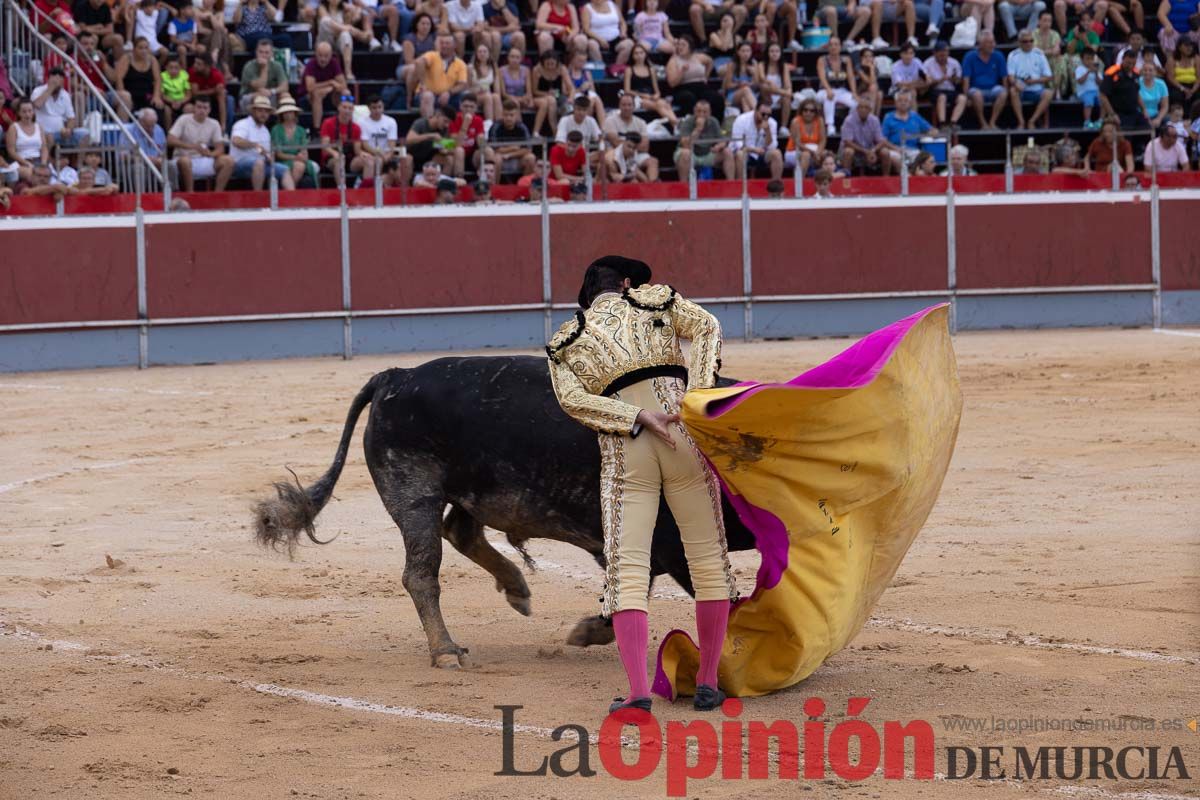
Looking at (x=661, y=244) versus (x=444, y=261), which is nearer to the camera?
(x=444, y=261)

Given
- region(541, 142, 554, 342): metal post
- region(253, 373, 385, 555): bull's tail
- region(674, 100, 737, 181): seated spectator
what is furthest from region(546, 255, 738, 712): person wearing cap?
region(674, 100, 737, 181): seated spectator

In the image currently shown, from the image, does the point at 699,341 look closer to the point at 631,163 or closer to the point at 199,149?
the point at 199,149

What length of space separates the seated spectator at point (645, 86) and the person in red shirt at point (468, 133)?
1.60m

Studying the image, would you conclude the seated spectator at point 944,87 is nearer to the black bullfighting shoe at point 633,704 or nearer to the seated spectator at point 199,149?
the seated spectator at point 199,149

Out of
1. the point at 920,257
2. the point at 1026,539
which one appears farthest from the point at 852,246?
the point at 1026,539

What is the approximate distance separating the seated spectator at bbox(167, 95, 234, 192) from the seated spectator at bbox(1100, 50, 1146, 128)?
8.72 meters

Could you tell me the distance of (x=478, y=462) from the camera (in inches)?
208

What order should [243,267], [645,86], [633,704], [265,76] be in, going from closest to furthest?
[633,704] < [243,267] < [265,76] < [645,86]

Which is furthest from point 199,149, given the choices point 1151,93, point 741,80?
point 1151,93

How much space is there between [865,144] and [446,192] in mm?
4269

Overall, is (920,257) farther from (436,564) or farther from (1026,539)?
(436,564)

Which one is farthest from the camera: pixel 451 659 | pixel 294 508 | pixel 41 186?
pixel 41 186

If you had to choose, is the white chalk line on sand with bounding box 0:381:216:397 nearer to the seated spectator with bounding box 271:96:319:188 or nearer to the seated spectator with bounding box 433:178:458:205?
the seated spectator with bounding box 271:96:319:188

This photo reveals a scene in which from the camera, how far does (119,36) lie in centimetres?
1555
